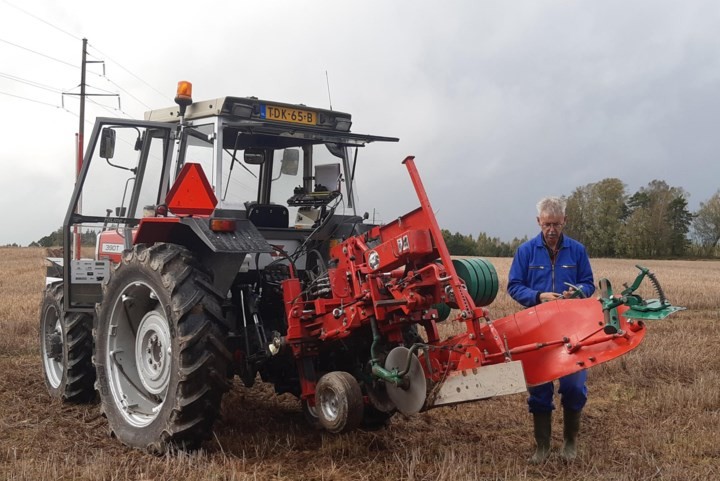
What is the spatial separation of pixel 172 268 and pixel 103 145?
149 centimetres

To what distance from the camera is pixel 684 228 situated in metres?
58.6

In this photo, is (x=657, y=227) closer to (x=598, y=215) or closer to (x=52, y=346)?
(x=598, y=215)

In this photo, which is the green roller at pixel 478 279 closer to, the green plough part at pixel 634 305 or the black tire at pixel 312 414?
the green plough part at pixel 634 305

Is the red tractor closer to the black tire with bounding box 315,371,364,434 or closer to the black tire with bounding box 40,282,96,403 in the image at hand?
the black tire with bounding box 315,371,364,434

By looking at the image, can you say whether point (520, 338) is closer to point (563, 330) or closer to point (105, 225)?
point (563, 330)

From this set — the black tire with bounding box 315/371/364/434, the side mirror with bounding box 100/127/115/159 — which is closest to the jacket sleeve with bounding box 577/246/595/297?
the black tire with bounding box 315/371/364/434

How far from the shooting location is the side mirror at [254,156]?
542cm

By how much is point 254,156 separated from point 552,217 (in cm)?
230

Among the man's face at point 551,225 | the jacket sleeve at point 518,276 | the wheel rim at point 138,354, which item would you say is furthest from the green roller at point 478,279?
the wheel rim at point 138,354

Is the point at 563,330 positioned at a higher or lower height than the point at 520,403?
higher

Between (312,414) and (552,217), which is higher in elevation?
(552,217)

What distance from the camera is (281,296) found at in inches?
195

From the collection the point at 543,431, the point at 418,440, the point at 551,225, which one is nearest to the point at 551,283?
the point at 551,225

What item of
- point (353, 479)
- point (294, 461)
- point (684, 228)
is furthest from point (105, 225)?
point (684, 228)
